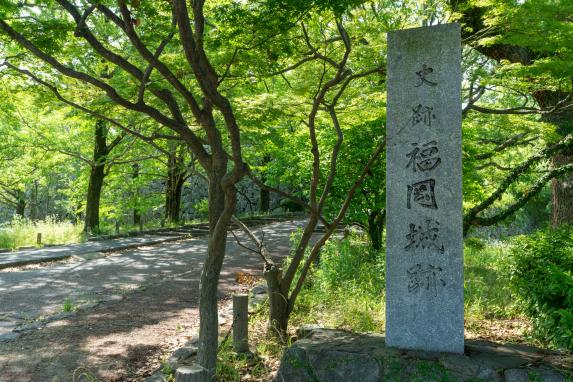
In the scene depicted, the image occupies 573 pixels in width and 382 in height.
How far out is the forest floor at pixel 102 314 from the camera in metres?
5.38

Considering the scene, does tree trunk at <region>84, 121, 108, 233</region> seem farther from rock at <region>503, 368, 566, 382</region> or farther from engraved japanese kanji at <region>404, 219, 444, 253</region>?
rock at <region>503, 368, 566, 382</region>

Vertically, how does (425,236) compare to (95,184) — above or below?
below

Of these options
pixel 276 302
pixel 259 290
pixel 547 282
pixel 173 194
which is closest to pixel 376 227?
pixel 259 290

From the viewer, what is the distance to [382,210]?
10.9 m

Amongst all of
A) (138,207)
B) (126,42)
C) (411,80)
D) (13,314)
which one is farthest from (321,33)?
(138,207)

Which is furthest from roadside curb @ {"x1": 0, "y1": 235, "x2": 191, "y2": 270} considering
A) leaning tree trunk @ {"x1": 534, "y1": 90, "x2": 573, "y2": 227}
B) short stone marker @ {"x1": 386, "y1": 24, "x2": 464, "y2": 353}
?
leaning tree trunk @ {"x1": 534, "y1": 90, "x2": 573, "y2": 227}

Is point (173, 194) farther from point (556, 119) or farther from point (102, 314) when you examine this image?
point (556, 119)

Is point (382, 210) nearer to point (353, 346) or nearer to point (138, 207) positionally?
point (353, 346)

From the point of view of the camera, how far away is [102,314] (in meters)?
7.49

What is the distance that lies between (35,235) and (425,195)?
48.9ft

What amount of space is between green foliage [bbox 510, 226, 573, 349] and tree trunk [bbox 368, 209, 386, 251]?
4.72 meters

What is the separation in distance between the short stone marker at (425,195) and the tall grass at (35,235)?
13.5m

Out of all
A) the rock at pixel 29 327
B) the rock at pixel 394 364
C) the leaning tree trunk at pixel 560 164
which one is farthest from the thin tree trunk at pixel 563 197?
the rock at pixel 29 327

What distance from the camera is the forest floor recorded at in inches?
212
